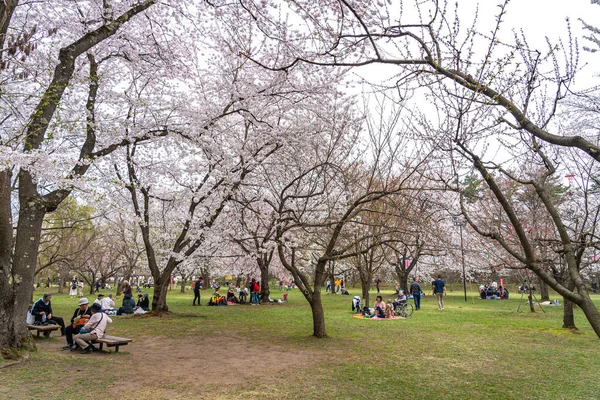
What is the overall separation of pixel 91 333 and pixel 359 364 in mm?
5223

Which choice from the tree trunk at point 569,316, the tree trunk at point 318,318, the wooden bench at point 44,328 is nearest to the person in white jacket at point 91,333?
the wooden bench at point 44,328

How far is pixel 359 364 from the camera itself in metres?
7.22

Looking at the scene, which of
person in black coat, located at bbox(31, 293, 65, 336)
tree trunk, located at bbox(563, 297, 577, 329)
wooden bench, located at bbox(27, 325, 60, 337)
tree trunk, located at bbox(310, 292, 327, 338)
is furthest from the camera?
tree trunk, located at bbox(563, 297, 577, 329)

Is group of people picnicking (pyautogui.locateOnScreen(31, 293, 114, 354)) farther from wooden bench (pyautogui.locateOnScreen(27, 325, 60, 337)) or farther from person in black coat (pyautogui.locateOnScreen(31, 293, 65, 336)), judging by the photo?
person in black coat (pyautogui.locateOnScreen(31, 293, 65, 336))

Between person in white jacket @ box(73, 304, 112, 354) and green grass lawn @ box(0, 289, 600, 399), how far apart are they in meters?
0.38

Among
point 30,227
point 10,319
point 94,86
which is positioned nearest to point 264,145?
point 94,86

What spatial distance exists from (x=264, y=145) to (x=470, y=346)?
24.4ft

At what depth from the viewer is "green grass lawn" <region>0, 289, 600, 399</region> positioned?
18.4ft

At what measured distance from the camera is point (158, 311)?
49.0ft

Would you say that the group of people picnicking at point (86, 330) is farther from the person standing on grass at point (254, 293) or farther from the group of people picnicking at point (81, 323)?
the person standing on grass at point (254, 293)

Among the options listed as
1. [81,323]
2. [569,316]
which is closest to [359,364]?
[81,323]

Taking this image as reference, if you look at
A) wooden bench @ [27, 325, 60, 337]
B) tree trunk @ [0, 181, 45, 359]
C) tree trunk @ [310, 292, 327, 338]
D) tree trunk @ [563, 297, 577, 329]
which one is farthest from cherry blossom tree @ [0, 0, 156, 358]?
tree trunk @ [563, 297, 577, 329]

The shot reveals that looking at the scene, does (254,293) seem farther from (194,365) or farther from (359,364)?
(359,364)

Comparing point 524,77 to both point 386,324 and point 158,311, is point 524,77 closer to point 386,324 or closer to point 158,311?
point 386,324
